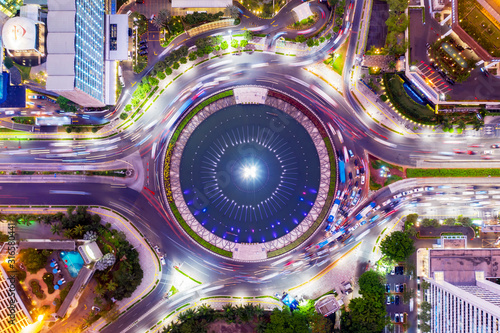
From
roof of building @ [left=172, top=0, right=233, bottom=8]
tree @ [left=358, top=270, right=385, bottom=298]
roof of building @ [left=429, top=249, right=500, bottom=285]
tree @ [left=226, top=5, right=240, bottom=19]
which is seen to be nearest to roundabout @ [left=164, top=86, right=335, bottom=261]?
tree @ [left=358, top=270, right=385, bottom=298]

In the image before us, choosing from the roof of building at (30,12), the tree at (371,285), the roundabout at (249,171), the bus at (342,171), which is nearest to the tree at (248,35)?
the roundabout at (249,171)

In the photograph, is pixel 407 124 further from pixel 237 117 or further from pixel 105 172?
pixel 105 172

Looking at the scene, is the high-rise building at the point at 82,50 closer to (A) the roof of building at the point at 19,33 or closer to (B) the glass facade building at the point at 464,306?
(A) the roof of building at the point at 19,33

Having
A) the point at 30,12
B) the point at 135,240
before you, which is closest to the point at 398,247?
the point at 135,240

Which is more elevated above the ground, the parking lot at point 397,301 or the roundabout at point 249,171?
the roundabout at point 249,171

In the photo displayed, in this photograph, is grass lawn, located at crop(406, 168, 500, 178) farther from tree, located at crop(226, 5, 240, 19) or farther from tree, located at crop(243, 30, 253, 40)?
tree, located at crop(226, 5, 240, 19)

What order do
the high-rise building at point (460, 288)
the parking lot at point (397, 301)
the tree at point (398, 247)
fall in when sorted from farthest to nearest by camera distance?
the parking lot at point (397, 301), the tree at point (398, 247), the high-rise building at point (460, 288)

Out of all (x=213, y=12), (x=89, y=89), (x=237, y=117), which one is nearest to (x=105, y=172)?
(x=89, y=89)
